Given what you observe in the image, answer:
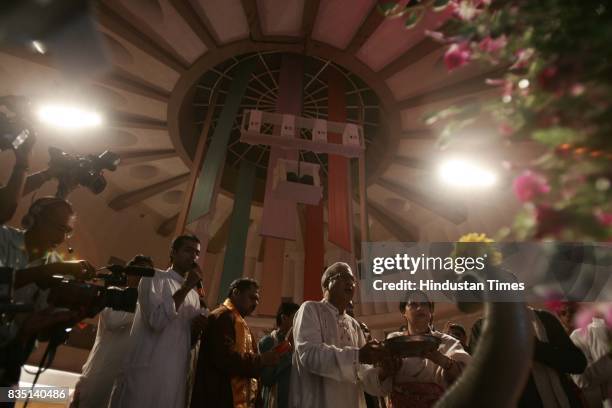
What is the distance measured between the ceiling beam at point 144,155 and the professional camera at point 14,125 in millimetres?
7216

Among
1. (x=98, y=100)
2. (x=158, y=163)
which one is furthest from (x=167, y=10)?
(x=158, y=163)

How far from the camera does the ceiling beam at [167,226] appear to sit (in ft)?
35.6

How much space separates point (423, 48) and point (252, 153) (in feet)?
14.6

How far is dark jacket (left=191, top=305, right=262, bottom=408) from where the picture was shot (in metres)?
2.62

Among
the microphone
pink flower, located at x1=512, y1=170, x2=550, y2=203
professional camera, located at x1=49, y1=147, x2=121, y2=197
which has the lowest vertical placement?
pink flower, located at x1=512, y1=170, x2=550, y2=203

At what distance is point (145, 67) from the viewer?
7219 mm

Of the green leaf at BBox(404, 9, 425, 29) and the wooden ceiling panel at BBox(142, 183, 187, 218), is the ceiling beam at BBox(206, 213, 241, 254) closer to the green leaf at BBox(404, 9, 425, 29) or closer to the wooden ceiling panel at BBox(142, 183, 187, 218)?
the wooden ceiling panel at BBox(142, 183, 187, 218)

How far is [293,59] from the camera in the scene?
302 inches

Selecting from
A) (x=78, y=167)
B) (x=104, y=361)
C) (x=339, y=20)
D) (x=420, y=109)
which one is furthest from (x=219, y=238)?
(x=78, y=167)

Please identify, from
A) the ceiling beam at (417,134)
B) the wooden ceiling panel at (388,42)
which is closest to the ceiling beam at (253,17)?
the wooden ceiling panel at (388,42)

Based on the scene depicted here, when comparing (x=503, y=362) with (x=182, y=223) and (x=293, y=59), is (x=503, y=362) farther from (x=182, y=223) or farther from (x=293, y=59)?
(x=293, y=59)

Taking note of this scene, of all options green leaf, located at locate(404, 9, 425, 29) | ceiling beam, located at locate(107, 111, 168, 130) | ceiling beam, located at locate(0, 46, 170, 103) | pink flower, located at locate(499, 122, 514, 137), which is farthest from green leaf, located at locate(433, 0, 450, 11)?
ceiling beam, located at locate(107, 111, 168, 130)

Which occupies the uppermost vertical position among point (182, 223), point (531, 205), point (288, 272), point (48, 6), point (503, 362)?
point (288, 272)

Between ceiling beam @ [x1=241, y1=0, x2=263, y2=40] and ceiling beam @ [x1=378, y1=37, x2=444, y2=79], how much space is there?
2.15 meters
